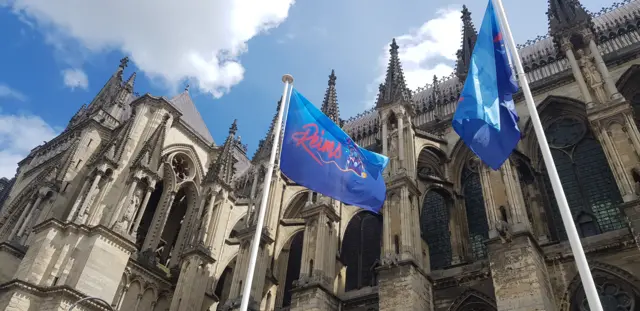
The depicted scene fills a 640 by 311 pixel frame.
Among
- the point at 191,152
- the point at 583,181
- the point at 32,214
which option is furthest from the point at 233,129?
the point at 583,181

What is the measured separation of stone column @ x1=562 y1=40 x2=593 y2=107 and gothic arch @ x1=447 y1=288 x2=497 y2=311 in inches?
251

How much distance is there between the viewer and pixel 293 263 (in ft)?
70.1

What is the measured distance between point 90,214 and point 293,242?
829 cm

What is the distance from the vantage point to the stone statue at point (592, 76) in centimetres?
1466

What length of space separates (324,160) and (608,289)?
25.8 feet

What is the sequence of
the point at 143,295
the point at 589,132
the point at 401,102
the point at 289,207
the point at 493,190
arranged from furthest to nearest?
the point at 289,207
the point at 143,295
the point at 401,102
the point at 589,132
the point at 493,190

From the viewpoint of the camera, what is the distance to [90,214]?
19.1m

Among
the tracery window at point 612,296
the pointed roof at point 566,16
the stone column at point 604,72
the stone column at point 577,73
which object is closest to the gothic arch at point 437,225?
the tracery window at point 612,296

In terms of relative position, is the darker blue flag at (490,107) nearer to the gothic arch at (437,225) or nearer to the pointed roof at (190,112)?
the gothic arch at (437,225)

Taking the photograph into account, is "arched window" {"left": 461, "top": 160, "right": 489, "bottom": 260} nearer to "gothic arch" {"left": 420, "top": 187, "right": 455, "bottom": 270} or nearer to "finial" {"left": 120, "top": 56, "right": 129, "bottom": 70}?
"gothic arch" {"left": 420, "top": 187, "right": 455, "bottom": 270}

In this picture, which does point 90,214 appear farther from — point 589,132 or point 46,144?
point 589,132

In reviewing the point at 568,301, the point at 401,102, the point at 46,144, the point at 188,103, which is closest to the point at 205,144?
the point at 188,103

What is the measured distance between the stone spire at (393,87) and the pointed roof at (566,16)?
559 centimetres

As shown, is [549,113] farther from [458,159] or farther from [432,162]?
[432,162]
